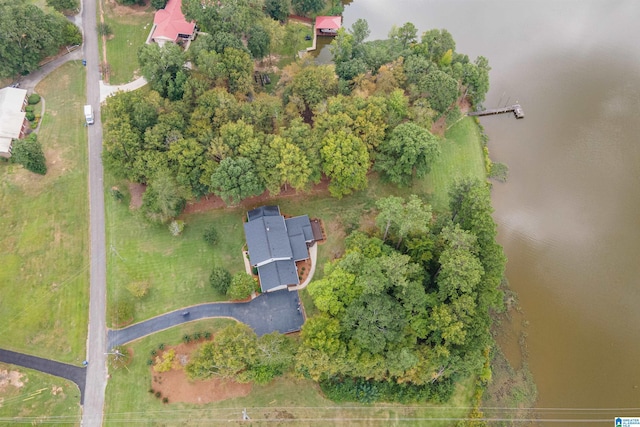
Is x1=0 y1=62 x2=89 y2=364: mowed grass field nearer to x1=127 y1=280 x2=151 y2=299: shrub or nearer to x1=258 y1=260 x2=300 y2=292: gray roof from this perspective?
x1=127 y1=280 x2=151 y2=299: shrub

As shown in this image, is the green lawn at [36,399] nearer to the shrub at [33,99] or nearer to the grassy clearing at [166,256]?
the grassy clearing at [166,256]

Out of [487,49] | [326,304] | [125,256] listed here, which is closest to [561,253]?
[326,304]

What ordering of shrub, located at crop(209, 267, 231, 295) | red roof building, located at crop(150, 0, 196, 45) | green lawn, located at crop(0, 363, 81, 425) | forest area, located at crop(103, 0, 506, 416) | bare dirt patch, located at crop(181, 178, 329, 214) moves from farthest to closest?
1. red roof building, located at crop(150, 0, 196, 45)
2. bare dirt patch, located at crop(181, 178, 329, 214)
3. shrub, located at crop(209, 267, 231, 295)
4. green lawn, located at crop(0, 363, 81, 425)
5. forest area, located at crop(103, 0, 506, 416)

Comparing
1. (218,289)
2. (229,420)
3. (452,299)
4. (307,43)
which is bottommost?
(229,420)

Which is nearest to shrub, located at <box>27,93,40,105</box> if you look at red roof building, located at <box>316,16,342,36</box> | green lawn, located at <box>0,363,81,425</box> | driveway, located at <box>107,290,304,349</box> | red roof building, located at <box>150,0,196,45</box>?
red roof building, located at <box>150,0,196,45</box>

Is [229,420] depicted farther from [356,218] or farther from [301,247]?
[356,218]

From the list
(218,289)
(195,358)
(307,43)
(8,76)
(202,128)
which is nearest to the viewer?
(195,358)

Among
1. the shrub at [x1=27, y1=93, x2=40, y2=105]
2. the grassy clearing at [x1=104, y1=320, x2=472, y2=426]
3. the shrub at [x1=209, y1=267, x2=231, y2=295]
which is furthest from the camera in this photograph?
the shrub at [x1=27, y1=93, x2=40, y2=105]
